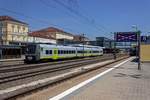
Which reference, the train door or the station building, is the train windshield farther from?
the station building

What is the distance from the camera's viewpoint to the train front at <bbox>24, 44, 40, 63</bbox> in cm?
4262

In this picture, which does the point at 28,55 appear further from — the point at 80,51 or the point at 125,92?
the point at 125,92

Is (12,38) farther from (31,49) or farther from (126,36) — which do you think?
(126,36)

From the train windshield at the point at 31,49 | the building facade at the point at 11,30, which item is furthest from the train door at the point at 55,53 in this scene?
the building facade at the point at 11,30

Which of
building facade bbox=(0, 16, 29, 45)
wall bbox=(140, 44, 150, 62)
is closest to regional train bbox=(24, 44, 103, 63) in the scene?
wall bbox=(140, 44, 150, 62)

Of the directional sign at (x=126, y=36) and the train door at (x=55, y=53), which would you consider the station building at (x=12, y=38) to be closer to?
the train door at (x=55, y=53)

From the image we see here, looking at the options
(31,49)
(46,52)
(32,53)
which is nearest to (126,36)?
(46,52)

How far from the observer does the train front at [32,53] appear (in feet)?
140

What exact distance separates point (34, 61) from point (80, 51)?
26.3 metres

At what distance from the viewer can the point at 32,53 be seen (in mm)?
43156

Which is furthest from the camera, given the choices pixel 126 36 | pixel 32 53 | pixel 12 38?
pixel 12 38

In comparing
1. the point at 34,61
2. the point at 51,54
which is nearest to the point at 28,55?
the point at 34,61

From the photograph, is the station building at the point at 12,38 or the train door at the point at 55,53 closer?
the train door at the point at 55,53

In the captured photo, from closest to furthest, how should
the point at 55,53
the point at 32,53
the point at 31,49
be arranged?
the point at 32,53
the point at 31,49
the point at 55,53
